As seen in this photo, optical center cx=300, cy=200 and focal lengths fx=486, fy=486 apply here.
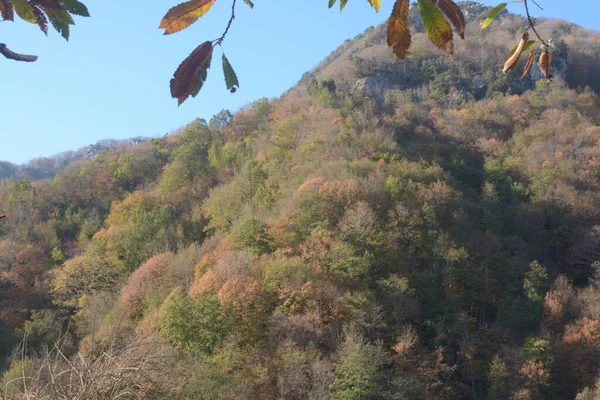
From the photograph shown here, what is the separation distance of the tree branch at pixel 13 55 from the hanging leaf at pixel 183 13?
0.58 m

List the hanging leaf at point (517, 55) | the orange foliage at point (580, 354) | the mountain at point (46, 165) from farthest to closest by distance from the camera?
the mountain at point (46, 165)
the orange foliage at point (580, 354)
the hanging leaf at point (517, 55)

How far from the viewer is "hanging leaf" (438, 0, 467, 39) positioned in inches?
37.4

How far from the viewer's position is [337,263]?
71.6 feet

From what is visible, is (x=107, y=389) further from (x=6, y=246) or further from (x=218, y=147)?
(x=218, y=147)

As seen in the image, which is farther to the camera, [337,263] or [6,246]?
[6,246]

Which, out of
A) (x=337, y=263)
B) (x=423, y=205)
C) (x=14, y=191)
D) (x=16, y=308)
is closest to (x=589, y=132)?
(x=423, y=205)

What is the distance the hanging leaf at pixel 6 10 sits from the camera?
4.60ft

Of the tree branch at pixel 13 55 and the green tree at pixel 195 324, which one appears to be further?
the green tree at pixel 195 324

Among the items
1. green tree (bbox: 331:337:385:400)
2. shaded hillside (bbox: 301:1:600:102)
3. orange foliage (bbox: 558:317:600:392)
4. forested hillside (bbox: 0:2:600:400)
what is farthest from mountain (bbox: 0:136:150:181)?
orange foliage (bbox: 558:317:600:392)

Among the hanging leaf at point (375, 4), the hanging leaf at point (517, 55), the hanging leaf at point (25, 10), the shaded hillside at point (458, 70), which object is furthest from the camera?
the shaded hillside at point (458, 70)

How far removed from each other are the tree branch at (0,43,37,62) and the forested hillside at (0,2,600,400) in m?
2.01

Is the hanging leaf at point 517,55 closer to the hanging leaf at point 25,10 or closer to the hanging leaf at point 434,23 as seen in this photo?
the hanging leaf at point 434,23

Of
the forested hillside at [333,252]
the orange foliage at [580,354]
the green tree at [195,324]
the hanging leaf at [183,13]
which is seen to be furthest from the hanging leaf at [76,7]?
the orange foliage at [580,354]

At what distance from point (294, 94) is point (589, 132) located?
27.3 metres
